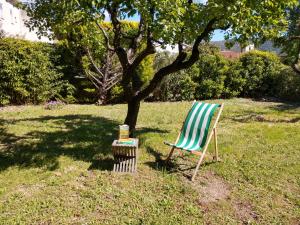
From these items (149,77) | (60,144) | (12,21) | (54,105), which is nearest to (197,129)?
(60,144)

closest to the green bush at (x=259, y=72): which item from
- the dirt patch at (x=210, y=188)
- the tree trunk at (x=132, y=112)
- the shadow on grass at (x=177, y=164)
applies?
the tree trunk at (x=132, y=112)

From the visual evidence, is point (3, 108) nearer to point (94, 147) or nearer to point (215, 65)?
point (94, 147)

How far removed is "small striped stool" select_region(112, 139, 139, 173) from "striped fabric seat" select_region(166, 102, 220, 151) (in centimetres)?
85

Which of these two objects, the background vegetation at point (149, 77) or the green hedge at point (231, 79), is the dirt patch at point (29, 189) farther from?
the green hedge at point (231, 79)

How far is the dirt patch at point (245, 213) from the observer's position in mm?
4535

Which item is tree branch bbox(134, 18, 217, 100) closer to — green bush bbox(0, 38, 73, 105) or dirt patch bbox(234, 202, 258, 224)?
dirt patch bbox(234, 202, 258, 224)

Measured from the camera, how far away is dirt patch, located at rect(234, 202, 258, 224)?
4.54m

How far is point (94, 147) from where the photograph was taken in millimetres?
7195

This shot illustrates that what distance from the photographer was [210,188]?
5.43 meters

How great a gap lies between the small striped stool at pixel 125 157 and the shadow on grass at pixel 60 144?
0.29 meters

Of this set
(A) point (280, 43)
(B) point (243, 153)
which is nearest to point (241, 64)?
(A) point (280, 43)

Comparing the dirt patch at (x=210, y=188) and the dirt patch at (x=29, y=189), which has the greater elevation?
the dirt patch at (x=29, y=189)

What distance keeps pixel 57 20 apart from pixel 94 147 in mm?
2966

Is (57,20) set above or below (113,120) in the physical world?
above
